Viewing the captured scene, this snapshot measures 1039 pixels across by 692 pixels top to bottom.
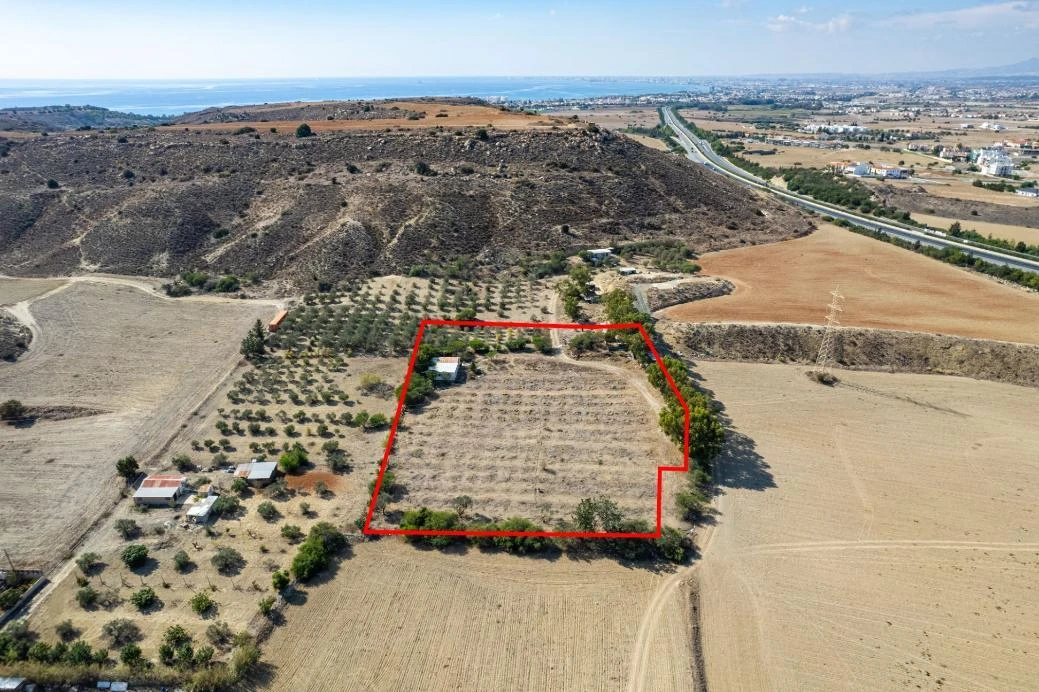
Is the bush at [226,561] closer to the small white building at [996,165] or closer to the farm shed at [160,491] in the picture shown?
the farm shed at [160,491]

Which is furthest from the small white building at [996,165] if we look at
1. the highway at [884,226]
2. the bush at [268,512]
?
the bush at [268,512]

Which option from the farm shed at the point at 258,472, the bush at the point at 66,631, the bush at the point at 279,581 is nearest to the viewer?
the bush at the point at 66,631

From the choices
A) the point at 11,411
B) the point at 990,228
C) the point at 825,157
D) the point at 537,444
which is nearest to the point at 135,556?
the point at 11,411

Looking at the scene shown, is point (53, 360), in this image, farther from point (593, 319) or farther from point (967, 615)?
point (967, 615)

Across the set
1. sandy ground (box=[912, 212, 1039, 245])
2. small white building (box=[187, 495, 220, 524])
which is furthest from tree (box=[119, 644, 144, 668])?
sandy ground (box=[912, 212, 1039, 245])

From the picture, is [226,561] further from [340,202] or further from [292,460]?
[340,202]

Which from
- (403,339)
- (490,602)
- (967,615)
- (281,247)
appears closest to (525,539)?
(490,602)

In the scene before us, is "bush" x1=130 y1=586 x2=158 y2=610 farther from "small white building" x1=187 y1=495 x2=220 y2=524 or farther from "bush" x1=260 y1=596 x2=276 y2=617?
"bush" x1=260 y1=596 x2=276 y2=617
